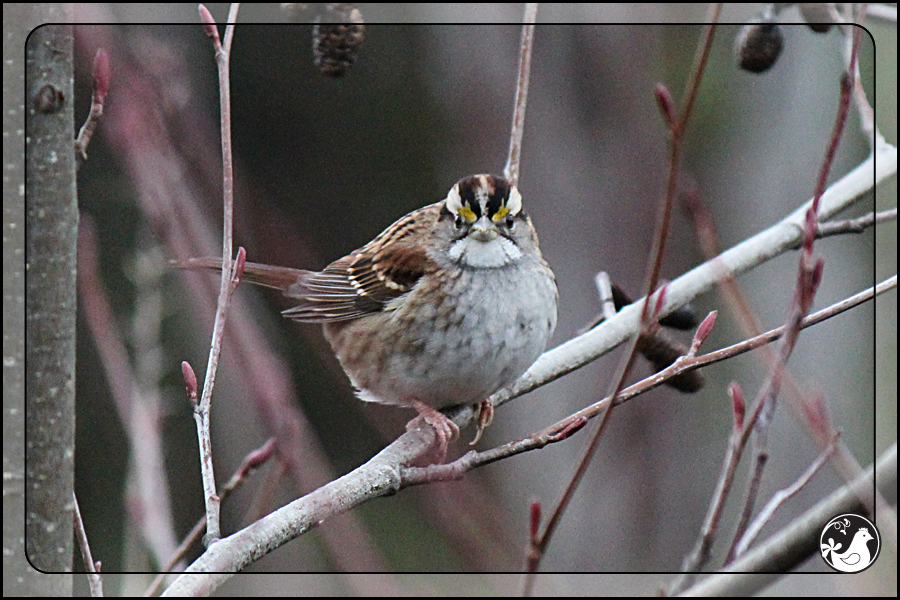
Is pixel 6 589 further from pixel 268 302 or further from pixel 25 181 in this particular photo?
pixel 268 302

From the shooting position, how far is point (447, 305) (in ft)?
6.41

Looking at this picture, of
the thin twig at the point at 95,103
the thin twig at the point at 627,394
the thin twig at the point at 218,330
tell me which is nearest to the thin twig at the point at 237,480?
the thin twig at the point at 218,330

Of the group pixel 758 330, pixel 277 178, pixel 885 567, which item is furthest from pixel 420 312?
pixel 885 567

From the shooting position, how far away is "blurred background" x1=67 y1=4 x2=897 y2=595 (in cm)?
180

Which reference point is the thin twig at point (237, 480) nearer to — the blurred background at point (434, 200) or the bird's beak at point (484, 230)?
the blurred background at point (434, 200)

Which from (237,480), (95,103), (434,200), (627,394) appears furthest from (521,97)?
(237,480)

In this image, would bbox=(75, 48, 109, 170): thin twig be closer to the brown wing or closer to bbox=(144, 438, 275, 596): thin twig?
bbox=(144, 438, 275, 596): thin twig

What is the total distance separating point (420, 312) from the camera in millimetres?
1988

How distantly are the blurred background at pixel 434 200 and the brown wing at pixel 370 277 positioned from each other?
7 cm

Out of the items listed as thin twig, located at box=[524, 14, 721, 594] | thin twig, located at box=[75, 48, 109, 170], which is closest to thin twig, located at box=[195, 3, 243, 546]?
thin twig, located at box=[75, 48, 109, 170]

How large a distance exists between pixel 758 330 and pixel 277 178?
1.18m

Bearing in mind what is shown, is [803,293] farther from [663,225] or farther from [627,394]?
[627,394]

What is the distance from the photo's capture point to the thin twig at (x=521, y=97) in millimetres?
1939

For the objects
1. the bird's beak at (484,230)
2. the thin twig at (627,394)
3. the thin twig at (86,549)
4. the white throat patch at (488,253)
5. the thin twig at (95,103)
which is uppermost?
the thin twig at (95,103)
